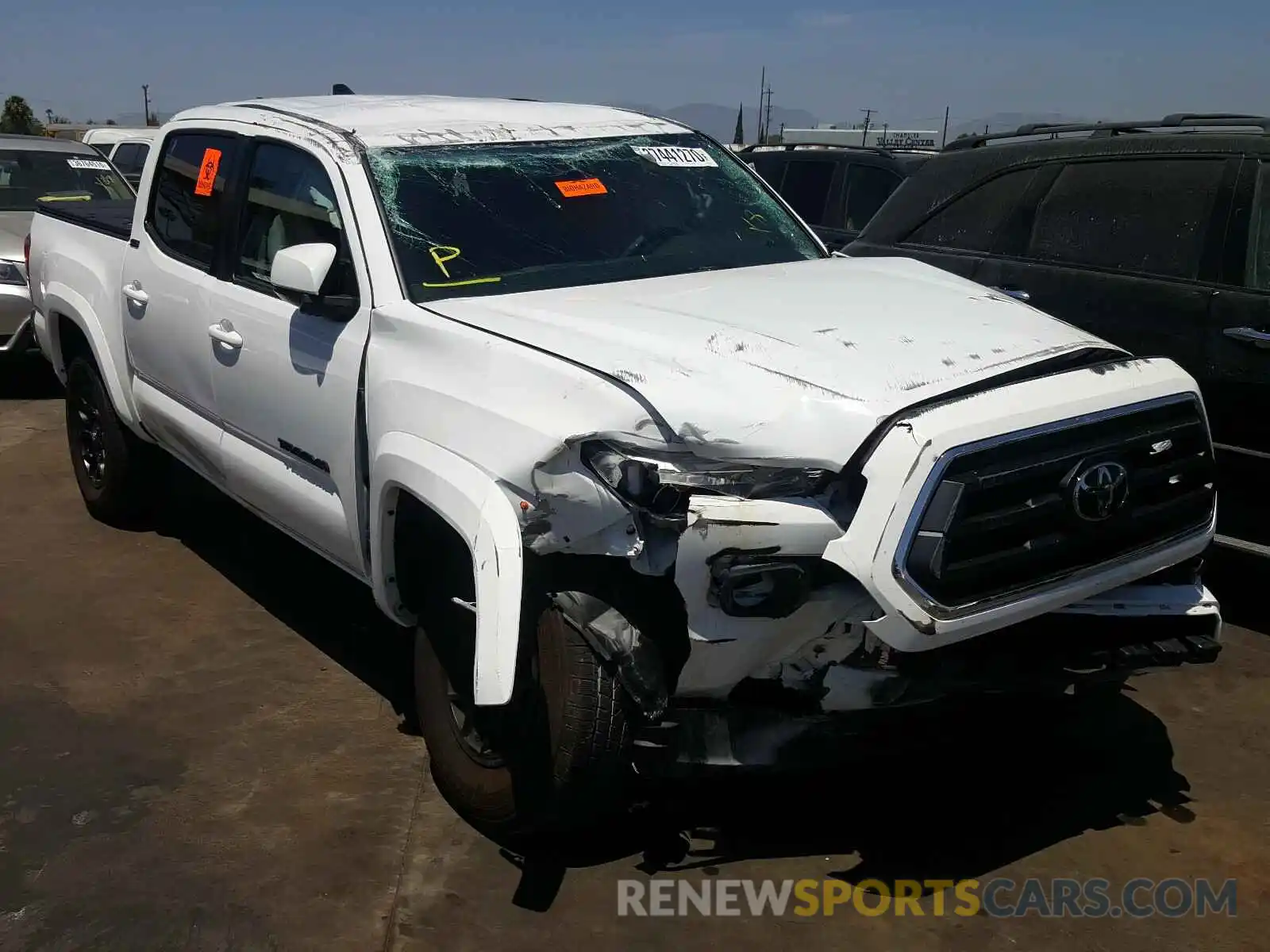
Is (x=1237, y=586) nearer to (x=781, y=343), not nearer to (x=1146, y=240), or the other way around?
(x=1146, y=240)

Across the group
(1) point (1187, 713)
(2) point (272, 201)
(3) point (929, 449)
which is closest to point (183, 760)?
(2) point (272, 201)

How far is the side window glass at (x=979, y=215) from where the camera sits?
5.25m

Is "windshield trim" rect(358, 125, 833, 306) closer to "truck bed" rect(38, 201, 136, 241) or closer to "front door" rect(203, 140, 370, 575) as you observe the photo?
"front door" rect(203, 140, 370, 575)

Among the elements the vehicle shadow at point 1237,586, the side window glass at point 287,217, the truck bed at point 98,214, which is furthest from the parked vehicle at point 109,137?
the vehicle shadow at point 1237,586

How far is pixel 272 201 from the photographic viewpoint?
416cm

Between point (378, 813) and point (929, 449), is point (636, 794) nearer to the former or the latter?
point (378, 813)

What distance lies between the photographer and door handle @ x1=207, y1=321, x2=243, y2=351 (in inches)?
160

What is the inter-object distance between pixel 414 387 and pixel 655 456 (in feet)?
2.68

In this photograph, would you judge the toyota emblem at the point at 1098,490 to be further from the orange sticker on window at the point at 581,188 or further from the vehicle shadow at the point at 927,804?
the orange sticker on window at the point at 581,188

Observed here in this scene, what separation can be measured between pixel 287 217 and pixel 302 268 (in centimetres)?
72

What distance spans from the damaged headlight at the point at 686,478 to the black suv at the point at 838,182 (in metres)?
5.86

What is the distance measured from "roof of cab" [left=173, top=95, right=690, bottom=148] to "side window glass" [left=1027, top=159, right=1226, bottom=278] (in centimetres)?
166

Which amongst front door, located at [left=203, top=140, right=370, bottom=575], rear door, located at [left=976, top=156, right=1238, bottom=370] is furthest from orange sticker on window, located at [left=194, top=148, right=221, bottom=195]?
rear door, located at [left=976, top=156, right=1238, bottom=370]

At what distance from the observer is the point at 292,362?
376 cm
